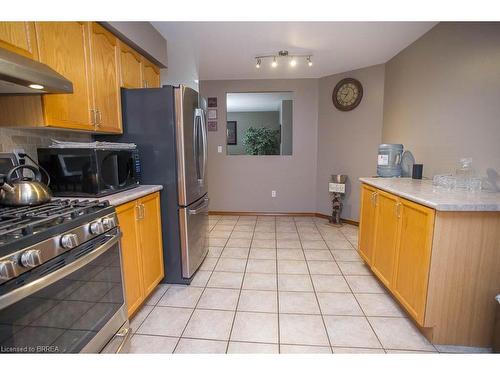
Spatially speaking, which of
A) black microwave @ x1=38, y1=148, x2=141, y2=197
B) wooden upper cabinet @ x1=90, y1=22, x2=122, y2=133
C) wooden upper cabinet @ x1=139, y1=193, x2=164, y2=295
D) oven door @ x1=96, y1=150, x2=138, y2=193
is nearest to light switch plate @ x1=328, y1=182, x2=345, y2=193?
wooden upper cabinet @ x1=139, y1=193, x2=164, y2=295

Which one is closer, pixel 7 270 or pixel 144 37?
pixel 7 270

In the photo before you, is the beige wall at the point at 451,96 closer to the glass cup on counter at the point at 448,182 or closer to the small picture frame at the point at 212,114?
the glass cup on counter at the point at 448,182

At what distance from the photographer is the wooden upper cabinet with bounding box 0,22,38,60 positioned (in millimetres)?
1173

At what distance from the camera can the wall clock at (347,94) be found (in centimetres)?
380

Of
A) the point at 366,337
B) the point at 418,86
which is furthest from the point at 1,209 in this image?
the point at 418,86

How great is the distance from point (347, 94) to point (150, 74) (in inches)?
111

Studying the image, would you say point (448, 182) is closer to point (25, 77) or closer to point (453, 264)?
point (453, 264)

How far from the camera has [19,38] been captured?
1.24 meters

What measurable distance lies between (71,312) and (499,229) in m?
2.15

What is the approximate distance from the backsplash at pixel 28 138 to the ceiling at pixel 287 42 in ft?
4.24

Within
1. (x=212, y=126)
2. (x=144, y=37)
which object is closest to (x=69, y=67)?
(x=144, y=37)

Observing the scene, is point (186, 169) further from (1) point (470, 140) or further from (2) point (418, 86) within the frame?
(2) point (418, 86)

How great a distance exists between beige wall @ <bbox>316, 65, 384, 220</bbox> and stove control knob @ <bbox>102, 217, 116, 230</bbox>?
347cm

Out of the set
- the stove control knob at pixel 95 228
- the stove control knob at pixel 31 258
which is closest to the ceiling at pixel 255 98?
the stove control knob at pixel 95 228
